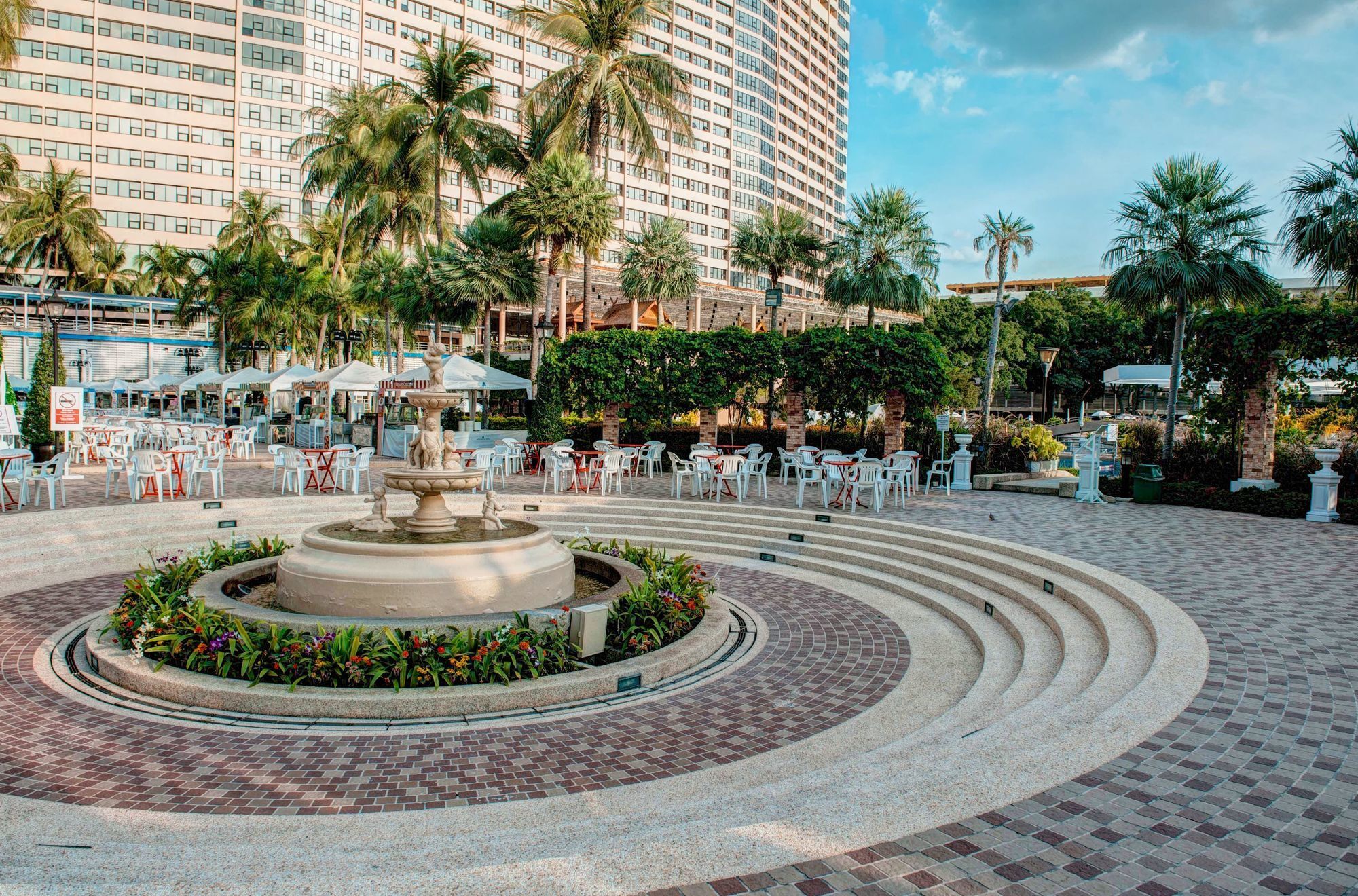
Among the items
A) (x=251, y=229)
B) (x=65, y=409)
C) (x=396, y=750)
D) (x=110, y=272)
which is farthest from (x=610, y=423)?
(x=110, y=272)

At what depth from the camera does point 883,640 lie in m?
7.86

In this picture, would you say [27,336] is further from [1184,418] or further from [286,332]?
[1184,418]

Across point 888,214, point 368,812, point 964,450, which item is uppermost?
point 888,214

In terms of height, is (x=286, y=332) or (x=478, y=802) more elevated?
(x=286, y=332)

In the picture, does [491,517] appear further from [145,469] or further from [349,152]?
[349,152]

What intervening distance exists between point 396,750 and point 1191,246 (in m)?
19.8

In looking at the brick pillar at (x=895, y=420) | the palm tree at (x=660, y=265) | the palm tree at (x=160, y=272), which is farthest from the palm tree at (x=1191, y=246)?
the palm tree at (x=160, y=272)

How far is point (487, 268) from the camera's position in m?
26.2

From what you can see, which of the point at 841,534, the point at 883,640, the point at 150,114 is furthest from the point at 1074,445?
the point at 150,114

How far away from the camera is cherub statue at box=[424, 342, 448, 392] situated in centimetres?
874

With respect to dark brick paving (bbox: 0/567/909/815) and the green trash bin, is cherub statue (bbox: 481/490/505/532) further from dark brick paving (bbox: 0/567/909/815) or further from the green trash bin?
the green trash bin

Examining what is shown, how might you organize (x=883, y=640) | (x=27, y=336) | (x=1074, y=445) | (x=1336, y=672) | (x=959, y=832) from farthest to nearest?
1. (x=27, y=336)
2. (x=1074, y=445)
3. (x=883, y=640)
4. (x=1336, y=672)
5. (x=959, y=832)

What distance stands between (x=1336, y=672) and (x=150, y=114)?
7037cm

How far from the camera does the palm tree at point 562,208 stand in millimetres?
23641
